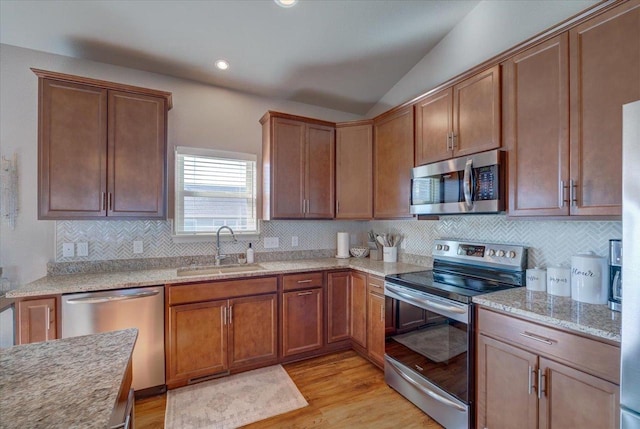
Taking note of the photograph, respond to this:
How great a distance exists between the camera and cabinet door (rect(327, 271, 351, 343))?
3033 mm

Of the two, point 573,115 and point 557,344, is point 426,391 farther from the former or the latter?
point 573,115

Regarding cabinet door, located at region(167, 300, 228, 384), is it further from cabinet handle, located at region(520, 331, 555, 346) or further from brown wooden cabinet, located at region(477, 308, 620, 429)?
cabinet handle, located at region(520, 331, 555, 346)

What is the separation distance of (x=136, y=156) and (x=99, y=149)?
0.85 feet

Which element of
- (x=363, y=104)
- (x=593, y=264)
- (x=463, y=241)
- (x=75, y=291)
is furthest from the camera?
(x=363, y=104)

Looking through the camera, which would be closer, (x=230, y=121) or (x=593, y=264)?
(x=593, y=264)

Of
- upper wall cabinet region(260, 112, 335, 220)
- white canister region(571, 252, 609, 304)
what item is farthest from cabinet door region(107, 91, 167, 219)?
white canister region(571, 252, 609, 304)

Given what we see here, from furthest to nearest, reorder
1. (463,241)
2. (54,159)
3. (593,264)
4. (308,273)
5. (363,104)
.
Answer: (363,104), (308,273), (463,241), (54,159), (593,264)

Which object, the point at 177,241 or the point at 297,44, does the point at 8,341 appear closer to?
the point at 177,241

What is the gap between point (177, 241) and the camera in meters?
2.95

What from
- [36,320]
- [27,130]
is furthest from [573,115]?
[27,130]

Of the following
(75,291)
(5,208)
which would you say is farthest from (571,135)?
(5,208)

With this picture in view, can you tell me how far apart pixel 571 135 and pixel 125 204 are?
3225 mm

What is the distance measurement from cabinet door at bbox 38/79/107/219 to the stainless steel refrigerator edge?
127 inches

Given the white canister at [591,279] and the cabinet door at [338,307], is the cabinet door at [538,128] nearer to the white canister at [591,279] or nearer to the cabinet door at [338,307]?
the white canister at [591,279]
